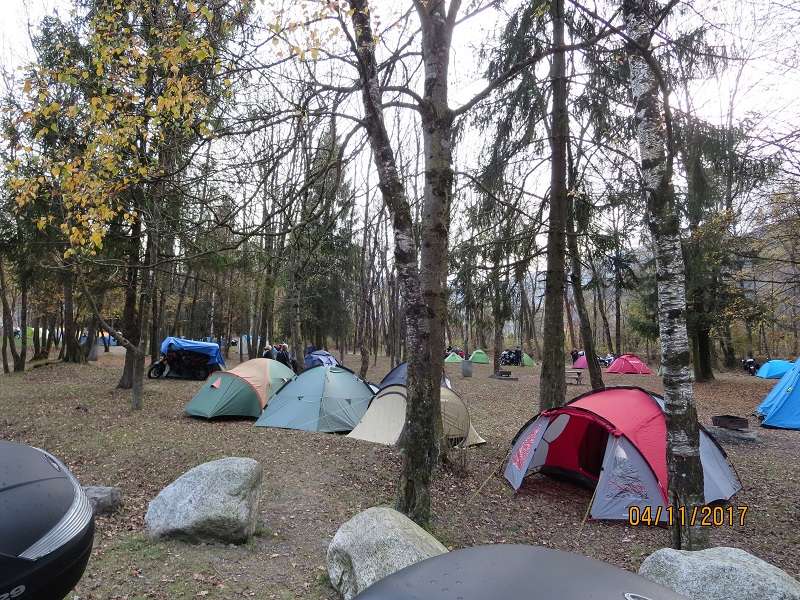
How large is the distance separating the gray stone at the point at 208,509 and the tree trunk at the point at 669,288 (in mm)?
3809

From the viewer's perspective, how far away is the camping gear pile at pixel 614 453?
589cm

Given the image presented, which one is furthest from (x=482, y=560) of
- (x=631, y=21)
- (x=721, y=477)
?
(x=721, y=477)

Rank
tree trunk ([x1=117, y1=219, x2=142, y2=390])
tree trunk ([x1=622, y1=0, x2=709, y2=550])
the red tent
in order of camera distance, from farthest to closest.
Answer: the red tent
tree trunk ([x1=117, y1=219, x2=142, y2=390])
tree trunk ([x1=622, y1=0, x2=709, y2=550])

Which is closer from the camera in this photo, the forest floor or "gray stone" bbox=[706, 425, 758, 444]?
the forest floor

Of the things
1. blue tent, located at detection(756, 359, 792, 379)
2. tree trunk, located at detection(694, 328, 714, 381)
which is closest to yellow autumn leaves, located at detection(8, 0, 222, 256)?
tree trunk, located at detection(694, 328, 714, 381)

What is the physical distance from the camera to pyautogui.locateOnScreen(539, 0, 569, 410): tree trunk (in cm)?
877

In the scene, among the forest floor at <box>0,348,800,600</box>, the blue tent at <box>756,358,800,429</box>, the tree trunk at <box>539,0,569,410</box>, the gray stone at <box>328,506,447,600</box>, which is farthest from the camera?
the blue tent at <box>756,358,800,429</box>

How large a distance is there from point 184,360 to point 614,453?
14.9 meters

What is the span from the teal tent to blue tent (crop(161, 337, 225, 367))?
26.8 ft

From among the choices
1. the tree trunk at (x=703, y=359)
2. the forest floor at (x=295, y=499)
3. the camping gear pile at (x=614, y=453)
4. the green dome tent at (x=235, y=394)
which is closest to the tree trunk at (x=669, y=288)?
the forest floor at (x=295, y=499)

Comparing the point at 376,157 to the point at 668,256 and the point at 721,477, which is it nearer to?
the point at 668,256

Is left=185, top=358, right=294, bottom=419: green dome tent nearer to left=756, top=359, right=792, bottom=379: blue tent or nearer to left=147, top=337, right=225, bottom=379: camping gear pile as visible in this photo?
left=147, top=337, right=225, bottom=379: camping gear pile
